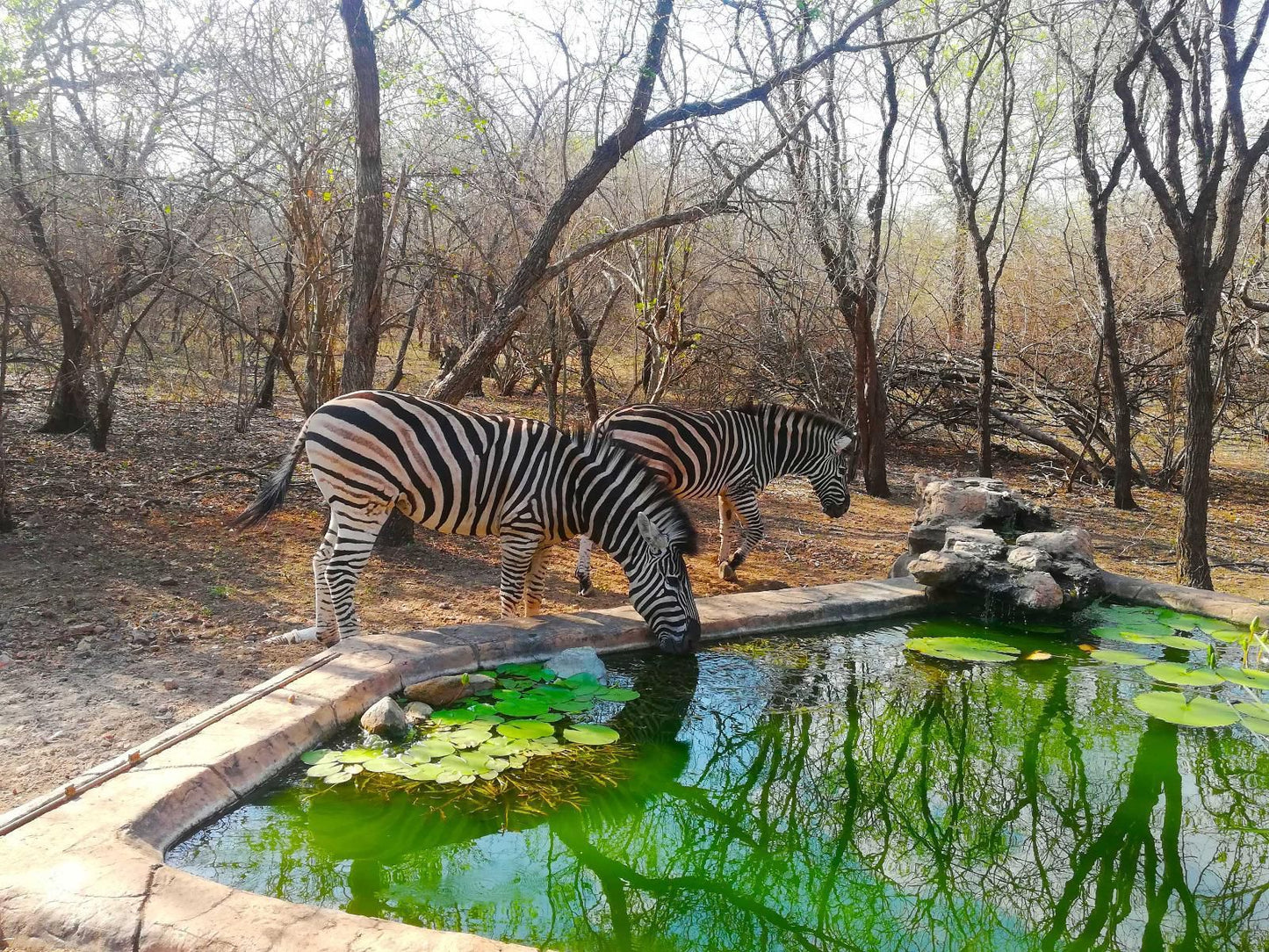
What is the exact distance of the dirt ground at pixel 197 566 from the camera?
450 cm

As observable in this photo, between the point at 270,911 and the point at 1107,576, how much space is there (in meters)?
6.10

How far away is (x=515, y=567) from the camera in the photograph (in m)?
5.66

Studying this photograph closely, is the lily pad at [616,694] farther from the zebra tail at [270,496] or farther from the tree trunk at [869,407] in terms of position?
the tree trunk at [869,407]

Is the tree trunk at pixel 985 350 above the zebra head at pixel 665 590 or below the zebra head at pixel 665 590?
above

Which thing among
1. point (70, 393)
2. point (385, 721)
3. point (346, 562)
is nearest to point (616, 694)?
point (385, 721)

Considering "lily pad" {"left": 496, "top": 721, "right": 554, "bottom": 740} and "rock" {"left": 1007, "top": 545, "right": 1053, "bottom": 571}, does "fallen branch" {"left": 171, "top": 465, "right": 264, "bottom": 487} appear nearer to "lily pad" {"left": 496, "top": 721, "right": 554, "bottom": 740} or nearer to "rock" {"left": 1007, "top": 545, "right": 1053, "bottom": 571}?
"lily pad" {"left": 496, "top": 721, "right": 554, "bottom": 740}

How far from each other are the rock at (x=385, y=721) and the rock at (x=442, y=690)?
12.8 inches

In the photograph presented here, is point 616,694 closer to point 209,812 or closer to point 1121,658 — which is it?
point 209,812

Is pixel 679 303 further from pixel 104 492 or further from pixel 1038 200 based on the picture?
pixel 1038 200

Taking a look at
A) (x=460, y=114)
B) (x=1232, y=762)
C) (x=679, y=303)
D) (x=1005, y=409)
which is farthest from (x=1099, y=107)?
(x=1232, y=762)

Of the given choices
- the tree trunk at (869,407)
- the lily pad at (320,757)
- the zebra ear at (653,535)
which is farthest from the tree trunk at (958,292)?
the lily pad at (320,757)

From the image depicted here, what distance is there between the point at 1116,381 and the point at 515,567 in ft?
27.8

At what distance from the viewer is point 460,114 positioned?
Result: 8.82m

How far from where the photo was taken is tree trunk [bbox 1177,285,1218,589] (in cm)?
662
